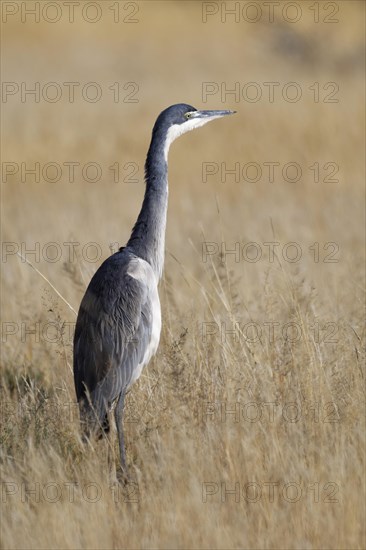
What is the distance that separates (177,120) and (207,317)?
1.25m

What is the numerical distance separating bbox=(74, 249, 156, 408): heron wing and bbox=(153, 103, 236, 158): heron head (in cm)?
83

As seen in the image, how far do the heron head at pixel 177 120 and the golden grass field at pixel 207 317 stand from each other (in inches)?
25.5

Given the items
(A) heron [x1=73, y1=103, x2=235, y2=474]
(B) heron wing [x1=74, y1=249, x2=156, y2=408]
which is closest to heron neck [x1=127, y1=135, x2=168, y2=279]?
(A) heron [x1=73, y1=103, x2=235, y2=474]

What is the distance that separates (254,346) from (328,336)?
429 mm

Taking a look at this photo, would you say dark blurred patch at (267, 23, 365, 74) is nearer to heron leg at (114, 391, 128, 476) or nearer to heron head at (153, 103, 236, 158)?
heron head at (153, 103, 236, 158)

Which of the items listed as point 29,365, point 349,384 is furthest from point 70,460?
point 29,365

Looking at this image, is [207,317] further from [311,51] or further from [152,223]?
[311,51]

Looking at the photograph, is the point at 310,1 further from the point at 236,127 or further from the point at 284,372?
the point at 284,372

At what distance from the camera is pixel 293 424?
4297mm

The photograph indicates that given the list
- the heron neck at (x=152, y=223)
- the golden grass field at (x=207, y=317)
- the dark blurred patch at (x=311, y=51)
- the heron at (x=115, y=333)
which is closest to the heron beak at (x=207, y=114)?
the heron neck at (x=152, y=223)

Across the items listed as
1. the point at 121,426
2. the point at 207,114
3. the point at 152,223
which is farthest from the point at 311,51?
the point at 121,426

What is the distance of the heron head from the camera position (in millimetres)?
5375

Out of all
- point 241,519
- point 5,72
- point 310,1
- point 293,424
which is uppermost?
point 310,1

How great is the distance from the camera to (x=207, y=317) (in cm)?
605
